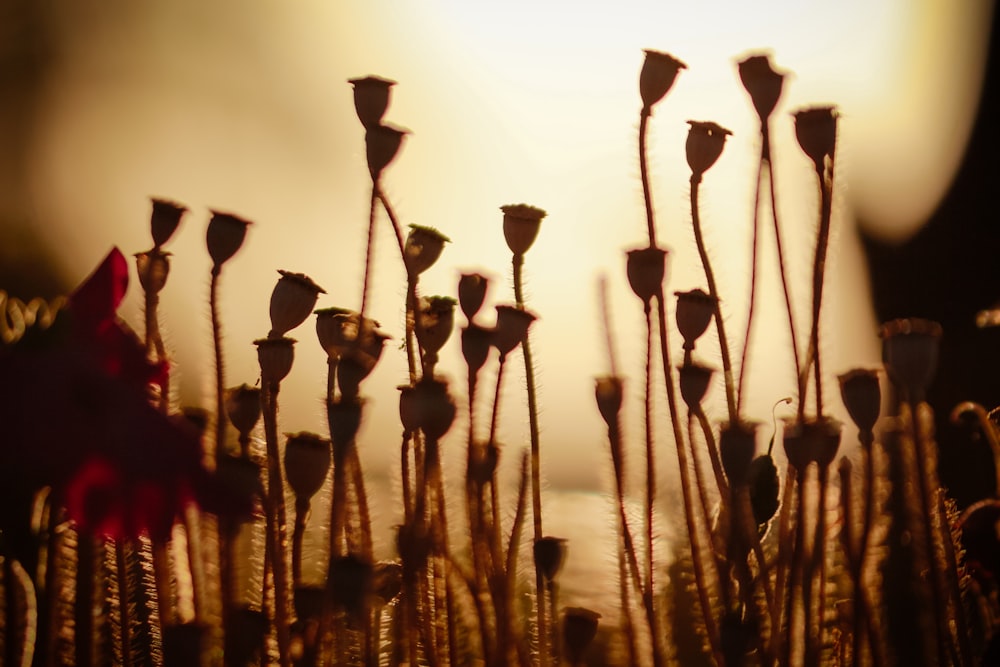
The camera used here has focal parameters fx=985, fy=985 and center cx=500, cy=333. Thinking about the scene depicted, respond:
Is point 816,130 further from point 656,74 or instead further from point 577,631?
point 577,631

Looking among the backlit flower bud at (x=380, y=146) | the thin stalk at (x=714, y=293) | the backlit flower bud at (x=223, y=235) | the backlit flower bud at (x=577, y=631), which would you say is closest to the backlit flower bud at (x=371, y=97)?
the backlit flower bud at (x=380, y=146)

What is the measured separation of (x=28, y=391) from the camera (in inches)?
19.2

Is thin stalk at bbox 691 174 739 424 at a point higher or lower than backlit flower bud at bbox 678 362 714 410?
higher

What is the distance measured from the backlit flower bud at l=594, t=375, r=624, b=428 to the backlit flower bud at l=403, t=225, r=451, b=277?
145 mm

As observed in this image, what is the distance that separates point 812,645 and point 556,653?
0.59ft

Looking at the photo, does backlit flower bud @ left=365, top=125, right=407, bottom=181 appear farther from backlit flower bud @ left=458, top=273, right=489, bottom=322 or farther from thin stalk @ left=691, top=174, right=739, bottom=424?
thin stalk @ left=691, top=174, right=739, bottom=424

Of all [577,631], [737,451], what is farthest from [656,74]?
[577,631]

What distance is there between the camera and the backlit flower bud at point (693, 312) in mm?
646

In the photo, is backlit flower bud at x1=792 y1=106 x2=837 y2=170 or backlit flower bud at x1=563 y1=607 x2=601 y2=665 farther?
backlit flower bud at x1=792 y1=106 x2=837 y2=170

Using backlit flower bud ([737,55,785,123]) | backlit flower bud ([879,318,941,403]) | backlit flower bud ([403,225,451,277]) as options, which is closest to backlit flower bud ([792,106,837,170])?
backlit flower bud ([737,55,785,123])

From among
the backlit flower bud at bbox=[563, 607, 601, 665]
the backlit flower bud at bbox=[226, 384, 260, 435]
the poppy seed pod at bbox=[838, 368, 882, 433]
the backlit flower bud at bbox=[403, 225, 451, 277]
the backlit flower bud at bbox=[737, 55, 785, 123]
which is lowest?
the backlit flower bud at bbox=[563, 607, 601, 665]

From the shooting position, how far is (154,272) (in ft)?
2.29

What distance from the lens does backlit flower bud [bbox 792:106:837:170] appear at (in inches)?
25.5

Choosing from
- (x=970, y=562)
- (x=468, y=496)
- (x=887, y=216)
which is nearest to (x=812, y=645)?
(x=970, y=562)
